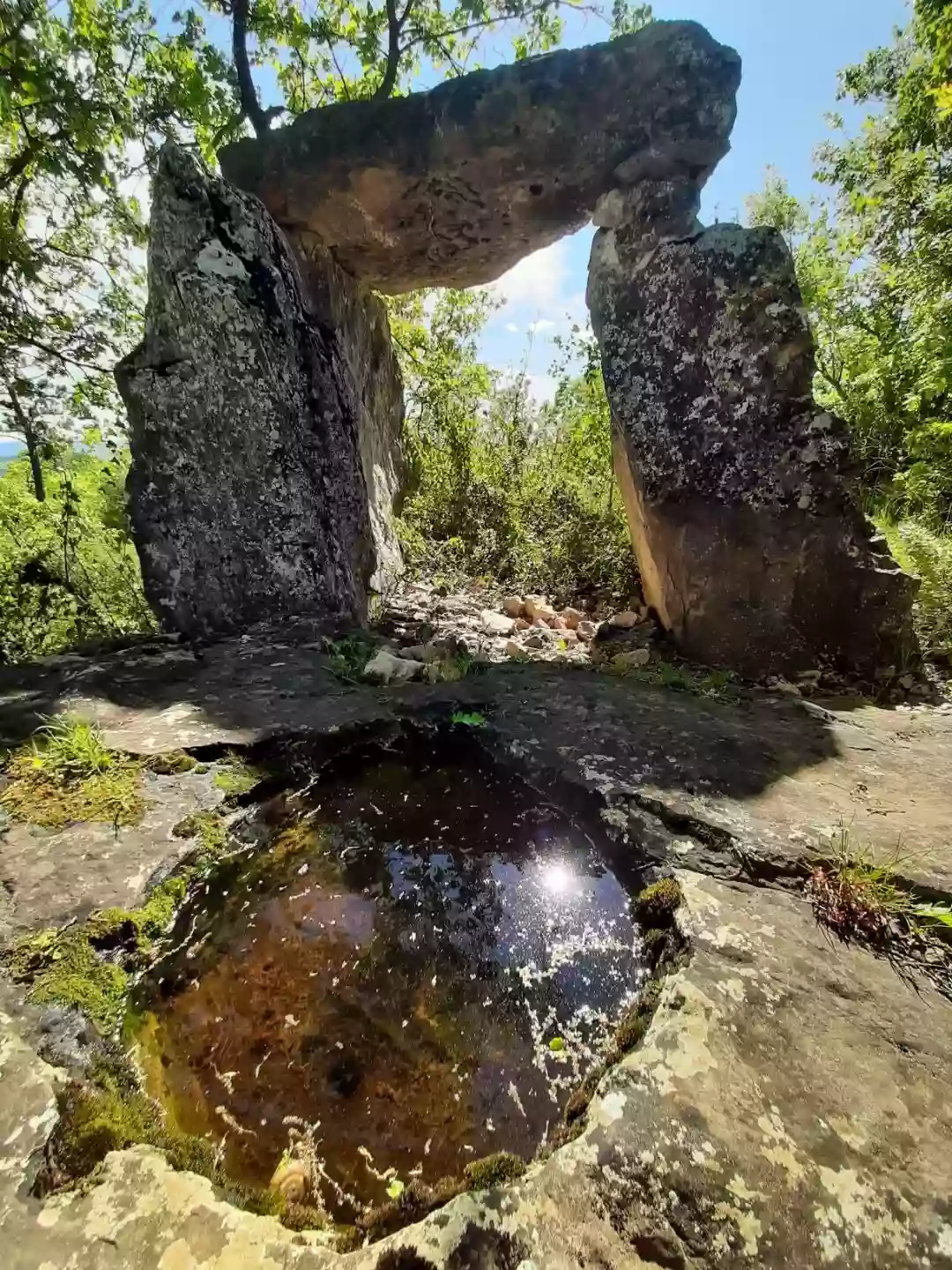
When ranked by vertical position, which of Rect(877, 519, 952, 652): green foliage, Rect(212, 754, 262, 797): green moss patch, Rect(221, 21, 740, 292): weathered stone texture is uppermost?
Rect(221, 21, 740, 292): weathered stone texture

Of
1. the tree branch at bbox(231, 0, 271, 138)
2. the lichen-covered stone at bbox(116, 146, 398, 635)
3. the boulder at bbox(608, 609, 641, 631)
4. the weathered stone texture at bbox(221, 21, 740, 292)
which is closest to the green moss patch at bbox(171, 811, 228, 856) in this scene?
the lichen-covered stone at bbox(116, 146, 398, 635)

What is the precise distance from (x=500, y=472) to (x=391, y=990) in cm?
756

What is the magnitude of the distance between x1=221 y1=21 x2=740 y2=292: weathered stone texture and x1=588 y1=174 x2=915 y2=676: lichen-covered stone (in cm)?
33

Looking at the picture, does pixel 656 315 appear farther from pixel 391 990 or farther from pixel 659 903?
pixel 391 990

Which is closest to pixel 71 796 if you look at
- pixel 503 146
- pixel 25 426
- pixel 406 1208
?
pixel 406 1208

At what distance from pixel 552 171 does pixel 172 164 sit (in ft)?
8.49

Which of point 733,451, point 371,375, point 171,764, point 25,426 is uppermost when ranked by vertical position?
point 371,375

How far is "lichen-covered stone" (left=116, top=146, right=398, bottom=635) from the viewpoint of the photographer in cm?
450

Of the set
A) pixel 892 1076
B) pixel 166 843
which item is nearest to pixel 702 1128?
pixel 892 1076

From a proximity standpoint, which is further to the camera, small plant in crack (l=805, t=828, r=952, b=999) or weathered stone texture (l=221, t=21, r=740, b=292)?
weathered stone texture (l=221, t=21, r=740, b=292)

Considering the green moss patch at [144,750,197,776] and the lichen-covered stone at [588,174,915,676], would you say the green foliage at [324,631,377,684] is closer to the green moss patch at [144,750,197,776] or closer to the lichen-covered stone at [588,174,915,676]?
the green moss patch at [144,750,197,776]

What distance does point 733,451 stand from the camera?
4.28 m

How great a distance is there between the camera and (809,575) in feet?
13.5

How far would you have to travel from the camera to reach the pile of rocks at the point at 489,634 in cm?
419
